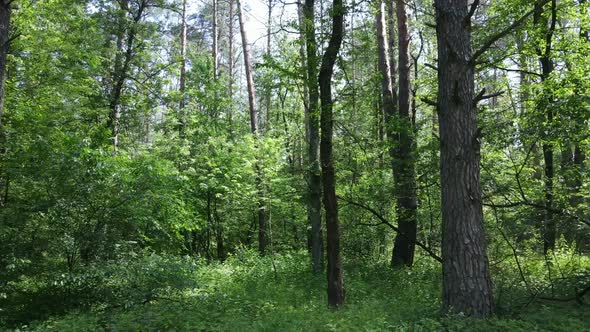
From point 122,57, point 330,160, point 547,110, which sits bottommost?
point 330,160

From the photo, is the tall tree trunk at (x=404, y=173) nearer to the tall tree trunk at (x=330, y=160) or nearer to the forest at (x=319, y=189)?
the forest at (x=319, y=189)

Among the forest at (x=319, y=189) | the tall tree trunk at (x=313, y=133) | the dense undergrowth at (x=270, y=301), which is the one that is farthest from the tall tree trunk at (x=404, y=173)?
the tall tree trunk at (x=313, y=133)

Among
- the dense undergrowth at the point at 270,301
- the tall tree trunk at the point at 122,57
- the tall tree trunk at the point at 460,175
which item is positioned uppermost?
the tall tree trunk at the point at 122,57

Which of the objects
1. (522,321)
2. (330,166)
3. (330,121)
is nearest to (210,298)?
(330,166)

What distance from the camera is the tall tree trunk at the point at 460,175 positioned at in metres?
5.27

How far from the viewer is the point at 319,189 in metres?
9.62

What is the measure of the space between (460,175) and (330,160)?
2.29 metres

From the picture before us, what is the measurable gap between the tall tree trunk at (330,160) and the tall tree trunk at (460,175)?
1850 mm

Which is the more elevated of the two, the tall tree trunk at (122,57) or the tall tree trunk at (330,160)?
the tall tree trunk at (122,57)

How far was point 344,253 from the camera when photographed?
497 inches

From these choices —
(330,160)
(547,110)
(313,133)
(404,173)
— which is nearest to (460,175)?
(330,160)

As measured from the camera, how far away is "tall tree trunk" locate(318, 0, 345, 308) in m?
7.08

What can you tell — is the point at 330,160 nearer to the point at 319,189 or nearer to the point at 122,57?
the point at 319,189

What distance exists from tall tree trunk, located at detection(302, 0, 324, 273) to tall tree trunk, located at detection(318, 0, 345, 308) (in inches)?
10.2
